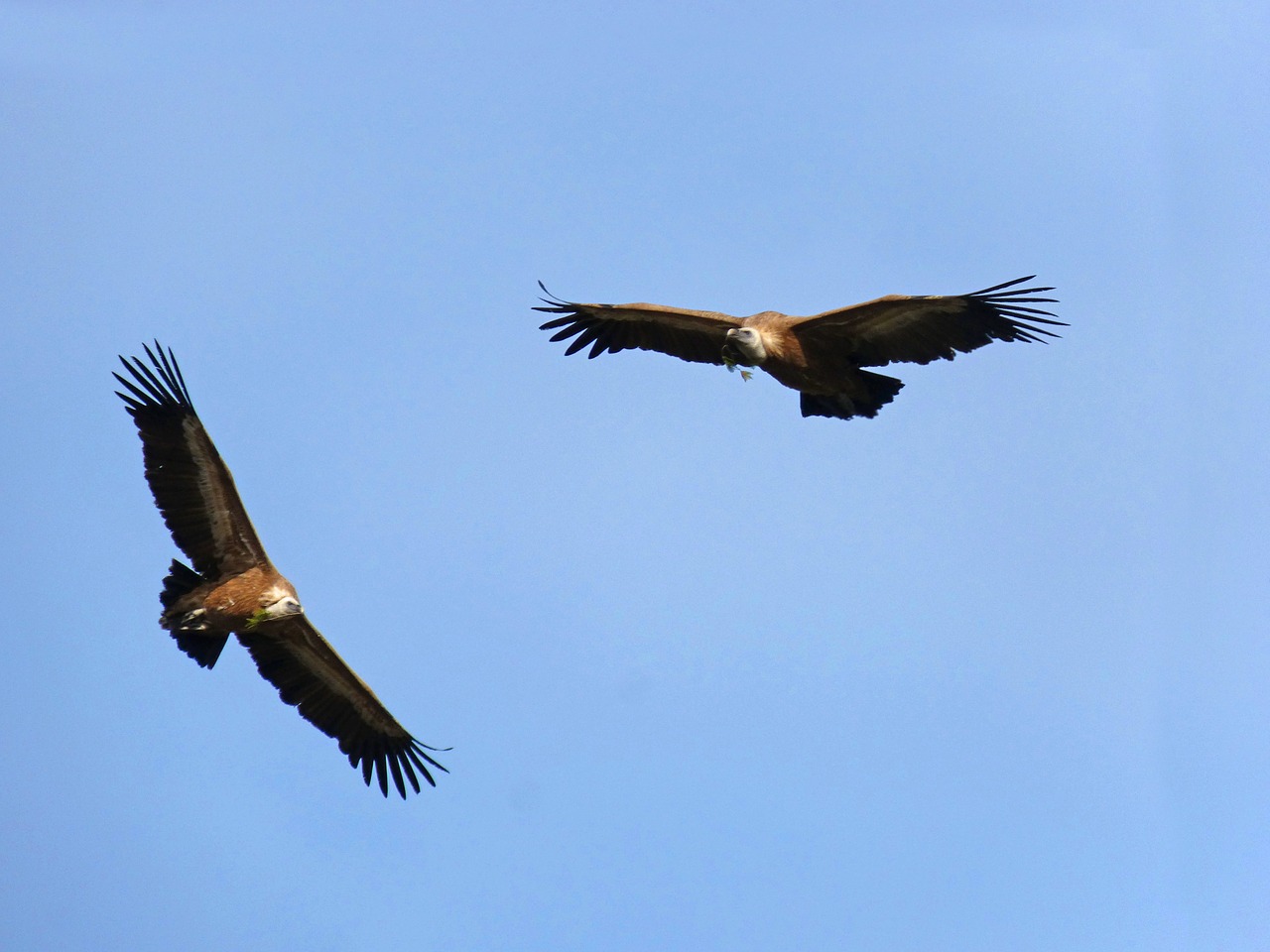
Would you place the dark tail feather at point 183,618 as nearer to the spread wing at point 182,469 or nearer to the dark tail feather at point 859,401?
the spread wing at point 182,469

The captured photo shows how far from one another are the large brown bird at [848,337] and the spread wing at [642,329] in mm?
16

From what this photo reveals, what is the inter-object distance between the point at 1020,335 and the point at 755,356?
8.59 ft

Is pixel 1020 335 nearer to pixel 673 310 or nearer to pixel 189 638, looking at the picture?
pixel 673 310

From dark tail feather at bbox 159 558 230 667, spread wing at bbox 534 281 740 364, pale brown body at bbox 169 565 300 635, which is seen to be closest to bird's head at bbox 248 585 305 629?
pale brown body at bbox 169 565 300 635

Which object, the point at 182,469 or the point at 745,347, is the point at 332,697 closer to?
the point at 182,469

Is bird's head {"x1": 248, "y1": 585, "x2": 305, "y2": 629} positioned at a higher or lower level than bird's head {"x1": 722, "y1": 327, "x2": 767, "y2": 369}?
lower

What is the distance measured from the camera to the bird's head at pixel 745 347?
14180mm

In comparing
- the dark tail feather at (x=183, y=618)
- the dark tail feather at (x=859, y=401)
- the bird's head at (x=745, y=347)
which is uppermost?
the dark tail feather at (x=859, y=401)

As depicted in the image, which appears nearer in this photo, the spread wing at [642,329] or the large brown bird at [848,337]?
the large brown bird at [848,337]

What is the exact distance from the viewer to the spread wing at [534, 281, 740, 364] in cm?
1562

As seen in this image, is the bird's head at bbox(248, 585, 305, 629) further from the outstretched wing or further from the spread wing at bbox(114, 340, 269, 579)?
the outstretched wing

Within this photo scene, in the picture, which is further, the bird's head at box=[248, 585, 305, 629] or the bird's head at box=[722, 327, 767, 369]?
the bird's head at box=[722, 327, 767, 369]

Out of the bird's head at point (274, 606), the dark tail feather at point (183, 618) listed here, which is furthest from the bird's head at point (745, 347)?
the dark tail feather at point (183, 618)

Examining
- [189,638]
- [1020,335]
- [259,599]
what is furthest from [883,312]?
[189,638]
